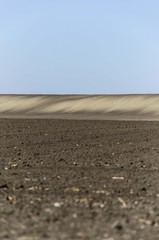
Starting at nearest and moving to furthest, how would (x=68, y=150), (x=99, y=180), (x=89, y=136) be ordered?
(x=99, y=180), (x=68, y=150), (x=89, y=136)

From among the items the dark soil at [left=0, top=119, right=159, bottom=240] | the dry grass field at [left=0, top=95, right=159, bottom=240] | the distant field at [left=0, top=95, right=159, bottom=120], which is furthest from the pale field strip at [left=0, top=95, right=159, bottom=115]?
the dark soil at [left=0, top=119, right=159, bottom=240]

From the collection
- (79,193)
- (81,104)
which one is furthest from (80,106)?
(79,193)

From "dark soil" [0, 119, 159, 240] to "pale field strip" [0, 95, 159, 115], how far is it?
133ft

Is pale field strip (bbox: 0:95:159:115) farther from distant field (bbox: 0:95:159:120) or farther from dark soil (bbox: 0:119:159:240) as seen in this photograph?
dark soil (bbox: 0:119:159:240)

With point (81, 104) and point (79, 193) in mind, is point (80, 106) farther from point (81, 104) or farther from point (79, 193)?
point (79, 193)

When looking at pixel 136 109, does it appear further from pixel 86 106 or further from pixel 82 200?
pixel 82 200

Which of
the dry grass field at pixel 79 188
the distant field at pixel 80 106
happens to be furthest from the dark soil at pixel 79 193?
the distant field at pixel 80 106

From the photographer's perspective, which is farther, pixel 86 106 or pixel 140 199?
pixel 86 106

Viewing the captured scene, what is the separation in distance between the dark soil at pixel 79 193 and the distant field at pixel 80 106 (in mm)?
38856

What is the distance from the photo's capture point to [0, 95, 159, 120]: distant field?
5732 cm

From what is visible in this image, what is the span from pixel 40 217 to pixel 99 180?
3283mm

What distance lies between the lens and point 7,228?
21.9 feet

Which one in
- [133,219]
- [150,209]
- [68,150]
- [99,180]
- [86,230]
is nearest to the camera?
[86,230]

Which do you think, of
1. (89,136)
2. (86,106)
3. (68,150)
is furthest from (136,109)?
(68,150)
